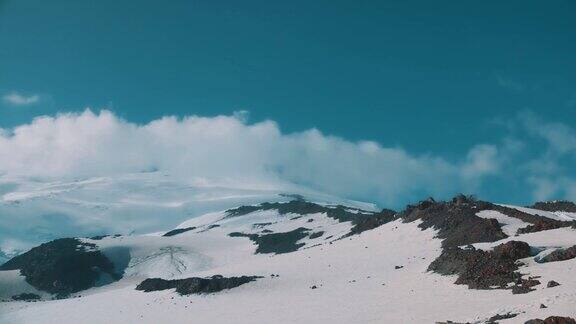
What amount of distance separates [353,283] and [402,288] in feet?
17.6

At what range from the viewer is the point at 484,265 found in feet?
108

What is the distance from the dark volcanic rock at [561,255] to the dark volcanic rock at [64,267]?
2716 inches

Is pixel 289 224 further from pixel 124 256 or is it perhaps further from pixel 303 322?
pixel 303 322

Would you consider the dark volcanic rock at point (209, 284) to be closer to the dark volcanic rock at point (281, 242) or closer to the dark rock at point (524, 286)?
the dark rock at point (524, 286)

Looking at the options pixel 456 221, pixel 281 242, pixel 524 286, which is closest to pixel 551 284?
pixel 524 286

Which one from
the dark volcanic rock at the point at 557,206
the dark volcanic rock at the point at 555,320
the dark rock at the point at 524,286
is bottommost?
the dark volcanic rock at the point at 555,320

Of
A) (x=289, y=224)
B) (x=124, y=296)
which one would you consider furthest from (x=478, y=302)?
(x=289, y=224)

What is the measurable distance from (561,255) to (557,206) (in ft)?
127

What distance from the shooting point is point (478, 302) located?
27125 millimetres

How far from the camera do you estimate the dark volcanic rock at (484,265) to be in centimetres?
3041

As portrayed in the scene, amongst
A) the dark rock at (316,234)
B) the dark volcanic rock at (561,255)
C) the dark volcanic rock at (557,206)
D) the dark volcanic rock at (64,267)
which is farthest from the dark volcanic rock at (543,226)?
the dark volcanic rock at (64,267)

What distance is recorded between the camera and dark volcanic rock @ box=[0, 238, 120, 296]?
8322 cm

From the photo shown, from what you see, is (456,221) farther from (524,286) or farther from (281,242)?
(281,242)

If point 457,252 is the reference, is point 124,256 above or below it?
above
